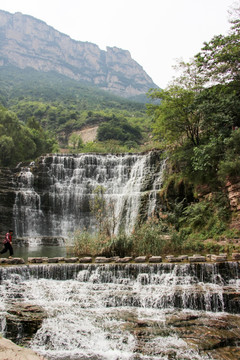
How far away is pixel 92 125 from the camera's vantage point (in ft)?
211

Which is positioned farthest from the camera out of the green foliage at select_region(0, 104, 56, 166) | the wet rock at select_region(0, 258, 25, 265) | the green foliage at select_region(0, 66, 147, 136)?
the green foliage at select_region(0, 66, 147, 136)

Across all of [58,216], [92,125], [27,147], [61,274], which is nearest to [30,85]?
[92,125]

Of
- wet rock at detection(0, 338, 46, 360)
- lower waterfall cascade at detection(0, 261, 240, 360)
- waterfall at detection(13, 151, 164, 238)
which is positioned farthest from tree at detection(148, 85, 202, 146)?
wet rock at detection(0, 338, 46, 360)

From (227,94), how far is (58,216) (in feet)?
52.2

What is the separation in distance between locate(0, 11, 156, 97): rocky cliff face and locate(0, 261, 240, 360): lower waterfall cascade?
145 m

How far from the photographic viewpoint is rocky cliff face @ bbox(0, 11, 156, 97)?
151 metres

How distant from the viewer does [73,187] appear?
26188 millimetres

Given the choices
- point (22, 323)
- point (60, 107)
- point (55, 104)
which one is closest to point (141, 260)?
point (22, 323)

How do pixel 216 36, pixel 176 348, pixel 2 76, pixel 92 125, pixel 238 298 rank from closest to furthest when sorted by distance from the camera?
pixel 176 348
pixel 238 298
pixel 216 36
pixel 92 125
pixel 2 76

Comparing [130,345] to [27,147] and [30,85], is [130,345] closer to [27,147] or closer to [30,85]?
[27,147]

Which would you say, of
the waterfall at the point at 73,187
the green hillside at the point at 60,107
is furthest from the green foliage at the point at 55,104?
the waterfall at the point at 73,187

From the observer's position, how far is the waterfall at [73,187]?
23.4 meters

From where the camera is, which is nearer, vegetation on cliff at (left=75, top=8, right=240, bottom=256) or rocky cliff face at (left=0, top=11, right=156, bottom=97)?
vegetation on cliff at (left=75, top=8, right=240, bottom=256)

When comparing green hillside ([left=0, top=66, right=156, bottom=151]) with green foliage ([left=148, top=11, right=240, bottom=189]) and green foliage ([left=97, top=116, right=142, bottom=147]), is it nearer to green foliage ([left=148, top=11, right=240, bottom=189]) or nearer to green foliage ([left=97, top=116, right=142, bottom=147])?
green foliage ([left=97, top=116, right=142, bottom=147])
